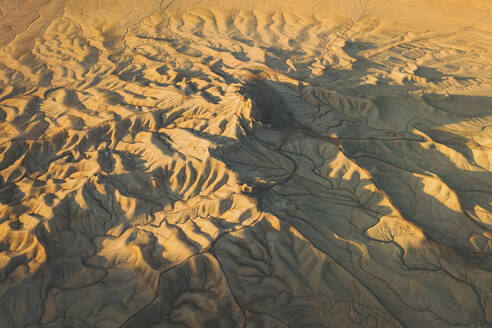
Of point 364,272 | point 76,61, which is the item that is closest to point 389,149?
point 364,272

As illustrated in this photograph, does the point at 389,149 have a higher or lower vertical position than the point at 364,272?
higher

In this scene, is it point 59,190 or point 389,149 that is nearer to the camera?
point 59,190

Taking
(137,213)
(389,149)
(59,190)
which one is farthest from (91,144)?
(389,149)

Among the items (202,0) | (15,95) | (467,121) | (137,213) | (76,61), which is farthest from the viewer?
(202,0)

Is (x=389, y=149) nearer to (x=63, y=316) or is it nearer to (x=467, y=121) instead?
(x=467, y=121)

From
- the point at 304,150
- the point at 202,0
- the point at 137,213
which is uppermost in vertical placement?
the point at 202,0

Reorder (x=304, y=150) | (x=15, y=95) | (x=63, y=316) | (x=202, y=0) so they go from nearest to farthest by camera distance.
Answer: (x=63, y=316) → (x=304, y=150) → (x=15, y=95) → (x=202, y=0)
